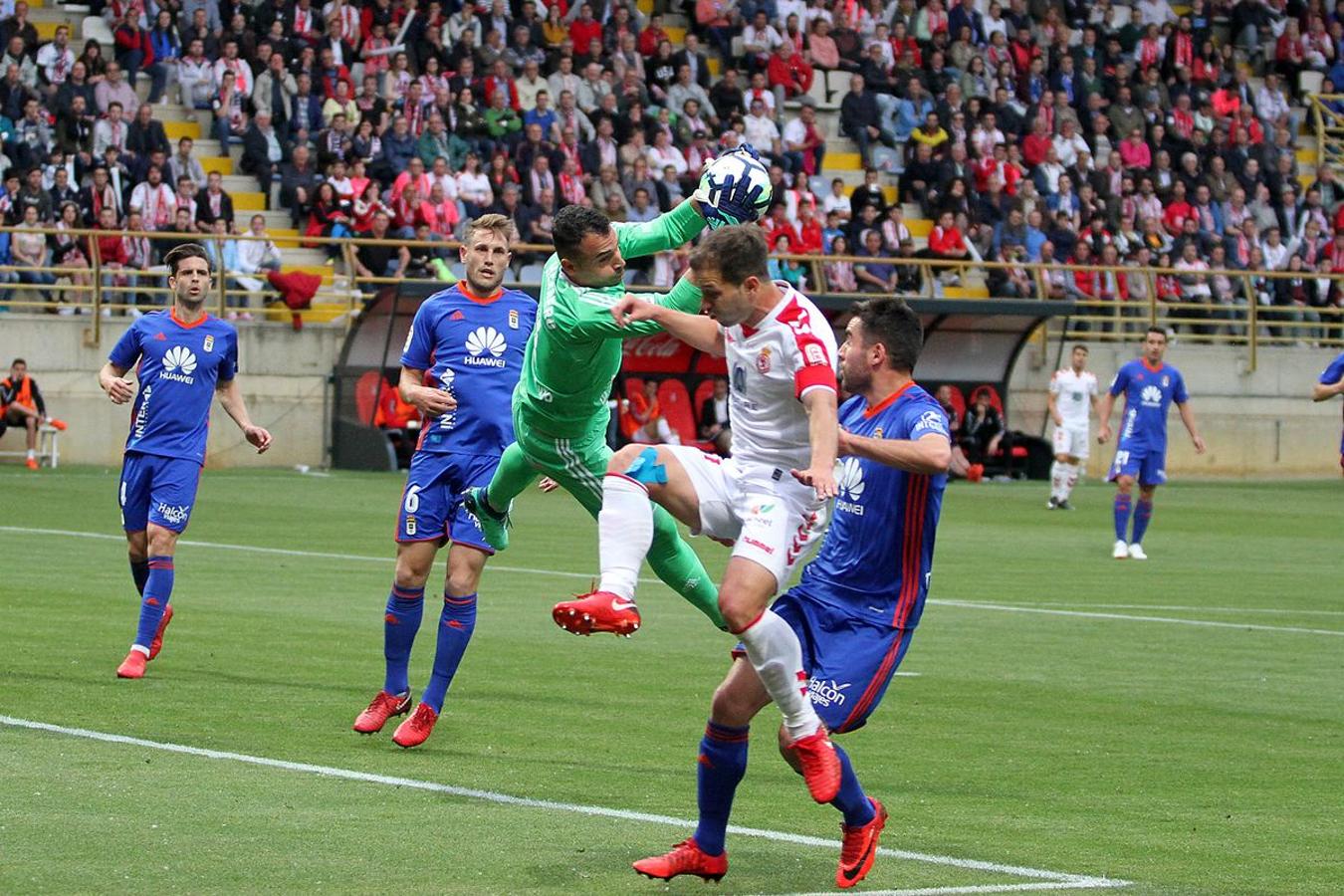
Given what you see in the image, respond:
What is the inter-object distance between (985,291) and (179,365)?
25.7 m

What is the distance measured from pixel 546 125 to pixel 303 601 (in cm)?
1952

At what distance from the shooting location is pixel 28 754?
341 inches

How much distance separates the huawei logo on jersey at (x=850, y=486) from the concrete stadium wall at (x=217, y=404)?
77.2 ft

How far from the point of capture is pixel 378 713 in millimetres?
9641

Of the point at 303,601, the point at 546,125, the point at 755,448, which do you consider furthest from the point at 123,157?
the point at 755,448

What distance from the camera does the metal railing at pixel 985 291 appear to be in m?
29.9

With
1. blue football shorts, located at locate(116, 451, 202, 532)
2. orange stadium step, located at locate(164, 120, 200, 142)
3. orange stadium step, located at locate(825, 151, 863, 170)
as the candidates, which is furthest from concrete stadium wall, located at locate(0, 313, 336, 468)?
blue football shorts, located at locate(116, 451, 202, 532)

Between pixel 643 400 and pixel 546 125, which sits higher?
pixel 546 125

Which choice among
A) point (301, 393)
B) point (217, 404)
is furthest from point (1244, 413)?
point (217, 404)

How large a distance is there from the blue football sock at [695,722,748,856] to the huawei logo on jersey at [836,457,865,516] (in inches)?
31.0

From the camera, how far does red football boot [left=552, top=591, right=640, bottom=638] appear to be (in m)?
6.79

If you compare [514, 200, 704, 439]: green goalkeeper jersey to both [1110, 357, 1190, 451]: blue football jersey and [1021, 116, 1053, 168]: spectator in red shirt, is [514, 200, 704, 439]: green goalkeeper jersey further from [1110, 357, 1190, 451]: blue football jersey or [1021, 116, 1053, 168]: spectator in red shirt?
[1021, 116, 1053, 168]: spectator in red shirt

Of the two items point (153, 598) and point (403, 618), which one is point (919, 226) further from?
point (403, 618)

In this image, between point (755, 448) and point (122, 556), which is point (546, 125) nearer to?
point (122, 556)
